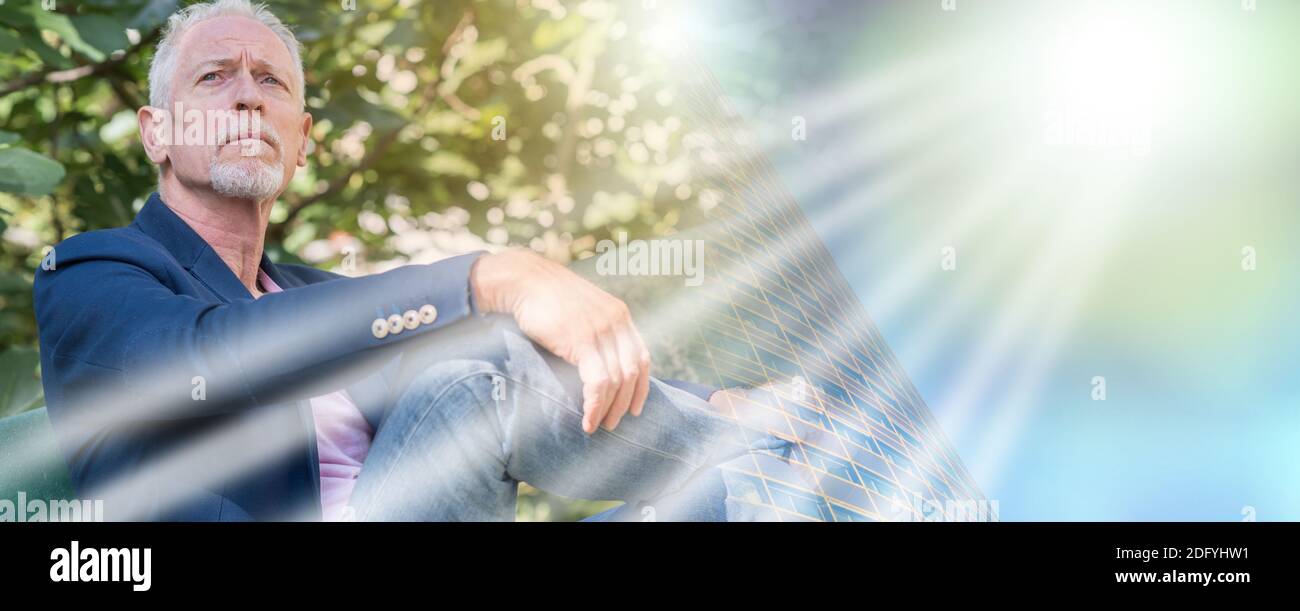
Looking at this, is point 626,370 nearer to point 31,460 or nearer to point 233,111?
point 233,111

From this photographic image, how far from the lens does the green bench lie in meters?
1.62

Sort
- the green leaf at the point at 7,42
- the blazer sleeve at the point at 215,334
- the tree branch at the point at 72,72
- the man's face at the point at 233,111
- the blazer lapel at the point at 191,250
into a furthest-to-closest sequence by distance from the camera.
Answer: the tree branch at the point at 72,72 → the green leaf at the point at 7,42 → the man's face at the point at 233,111 → the blazer lapel at the point at 191,250 → the blazer sleeve at the point at 215,334

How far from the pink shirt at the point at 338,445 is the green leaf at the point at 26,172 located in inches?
29.8

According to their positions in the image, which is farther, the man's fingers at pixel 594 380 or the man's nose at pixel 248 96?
the man's nose at pixel 248 96

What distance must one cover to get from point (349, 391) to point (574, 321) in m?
0.45

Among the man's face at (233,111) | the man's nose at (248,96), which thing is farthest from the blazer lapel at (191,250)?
the man's nose at (248,96)

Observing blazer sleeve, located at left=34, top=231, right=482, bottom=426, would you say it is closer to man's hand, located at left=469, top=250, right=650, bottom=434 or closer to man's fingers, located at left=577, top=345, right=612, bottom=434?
man's hand, located at left=469, top=250, right=650, bottom=434

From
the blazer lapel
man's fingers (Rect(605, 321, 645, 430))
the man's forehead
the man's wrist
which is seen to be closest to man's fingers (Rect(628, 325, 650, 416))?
man's fingers (Rect(605, 321, 645, 430))

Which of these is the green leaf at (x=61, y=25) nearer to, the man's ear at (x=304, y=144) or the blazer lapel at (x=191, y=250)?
the man's ear at (x=304, y=144)

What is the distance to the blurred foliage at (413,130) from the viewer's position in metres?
2.17

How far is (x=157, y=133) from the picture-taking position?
5.63 ft
